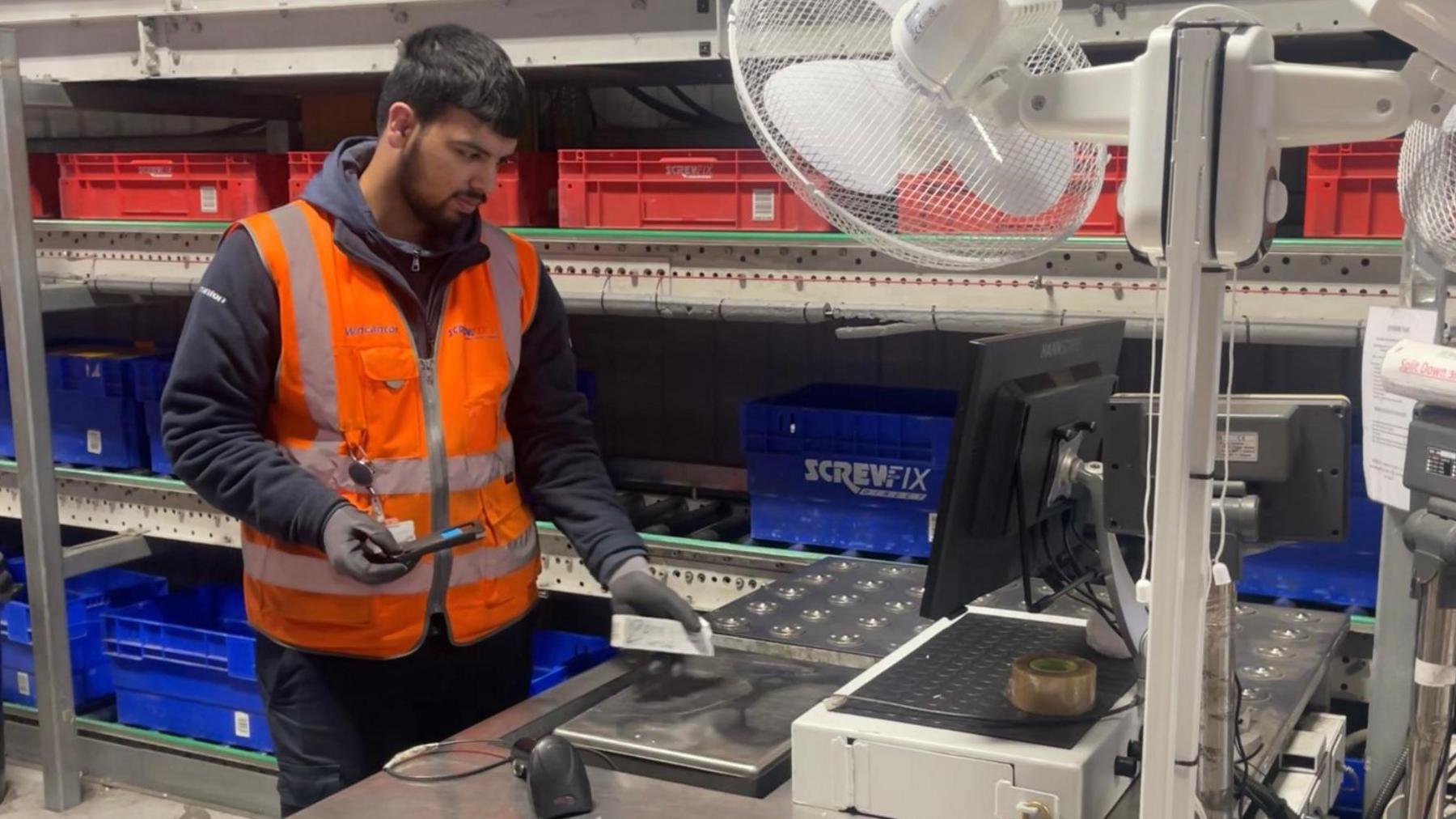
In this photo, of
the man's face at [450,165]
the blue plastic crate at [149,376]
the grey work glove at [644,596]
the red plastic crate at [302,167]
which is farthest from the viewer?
the blue plastic crate at [149,376]

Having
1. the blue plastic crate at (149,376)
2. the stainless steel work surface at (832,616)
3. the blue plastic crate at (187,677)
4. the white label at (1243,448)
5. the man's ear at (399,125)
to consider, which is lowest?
the blue plastic crate at (187,677)

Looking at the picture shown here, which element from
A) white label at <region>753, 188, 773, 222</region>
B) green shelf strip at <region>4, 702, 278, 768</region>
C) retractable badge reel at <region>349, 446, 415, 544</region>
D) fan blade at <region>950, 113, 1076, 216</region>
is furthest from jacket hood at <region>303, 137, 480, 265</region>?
green shelf strip at <region>4, 702, 278, 768</region>

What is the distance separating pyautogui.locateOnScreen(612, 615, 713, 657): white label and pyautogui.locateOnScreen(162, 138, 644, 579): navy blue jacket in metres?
0.25

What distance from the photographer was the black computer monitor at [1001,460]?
137 cm

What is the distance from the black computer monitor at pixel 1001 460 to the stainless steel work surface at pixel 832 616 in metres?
0.35

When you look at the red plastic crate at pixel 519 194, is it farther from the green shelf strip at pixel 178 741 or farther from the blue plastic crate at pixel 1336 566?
the blue plastic crate at pixel 1336 566

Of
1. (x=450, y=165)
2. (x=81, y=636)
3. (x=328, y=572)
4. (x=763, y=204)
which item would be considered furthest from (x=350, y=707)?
(x=81, y=636)

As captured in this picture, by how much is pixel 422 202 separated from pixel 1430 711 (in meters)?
1.45

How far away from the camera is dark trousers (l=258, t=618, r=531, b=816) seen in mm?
1993

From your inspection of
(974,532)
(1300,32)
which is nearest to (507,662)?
(974,532)

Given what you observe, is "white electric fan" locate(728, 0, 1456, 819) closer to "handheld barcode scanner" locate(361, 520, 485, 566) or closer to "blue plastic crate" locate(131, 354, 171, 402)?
"handheld barcode scanner" locate(361, 520, 485, 566)

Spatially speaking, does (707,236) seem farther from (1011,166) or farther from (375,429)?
(1011,166)

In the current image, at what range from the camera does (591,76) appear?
9.85 feet

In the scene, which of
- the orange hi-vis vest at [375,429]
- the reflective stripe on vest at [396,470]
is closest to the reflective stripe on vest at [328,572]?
the orange hi-vis vest at [375,429]
